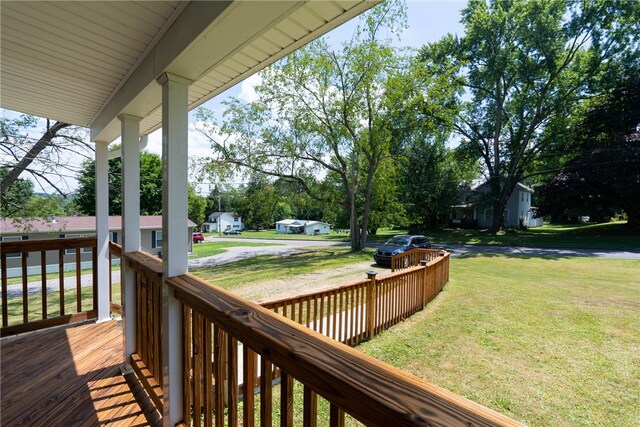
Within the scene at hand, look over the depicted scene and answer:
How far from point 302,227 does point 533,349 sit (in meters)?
37.5

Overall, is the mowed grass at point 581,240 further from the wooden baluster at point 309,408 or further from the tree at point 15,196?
the wooden baluster at point 309,408

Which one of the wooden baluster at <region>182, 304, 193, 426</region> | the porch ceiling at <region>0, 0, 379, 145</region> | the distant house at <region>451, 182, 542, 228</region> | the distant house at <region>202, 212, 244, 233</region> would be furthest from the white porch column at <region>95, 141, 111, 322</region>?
the distant house at <region>202, 212, 244, 233</region>

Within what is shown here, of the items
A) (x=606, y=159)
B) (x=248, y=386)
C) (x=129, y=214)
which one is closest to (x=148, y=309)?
(x=129, y=214)

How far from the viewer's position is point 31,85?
8.11ft

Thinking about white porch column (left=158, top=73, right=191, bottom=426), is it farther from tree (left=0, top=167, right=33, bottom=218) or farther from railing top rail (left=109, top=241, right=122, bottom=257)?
tree (left=0, top=167, right=33, bottom=218)

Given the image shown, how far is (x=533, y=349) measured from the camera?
3.96 m

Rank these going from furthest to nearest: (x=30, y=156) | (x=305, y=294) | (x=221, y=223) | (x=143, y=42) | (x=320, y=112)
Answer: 1. (x=221, y=223)
2. (x=320, y=112)
3. (x=30, y=156)
4. (x=305, y=294)
5. (x=143, y=42)

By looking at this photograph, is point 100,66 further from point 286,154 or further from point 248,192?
point 248,192

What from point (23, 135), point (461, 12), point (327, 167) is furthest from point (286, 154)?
point (461, 12)

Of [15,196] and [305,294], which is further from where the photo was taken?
[15,196]

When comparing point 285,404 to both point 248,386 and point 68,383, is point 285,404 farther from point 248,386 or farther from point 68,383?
point 68,383

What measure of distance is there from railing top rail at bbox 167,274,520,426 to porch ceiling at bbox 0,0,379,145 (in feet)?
3.88

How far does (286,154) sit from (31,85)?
41.0 feet

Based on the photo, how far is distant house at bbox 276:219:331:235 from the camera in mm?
40781
